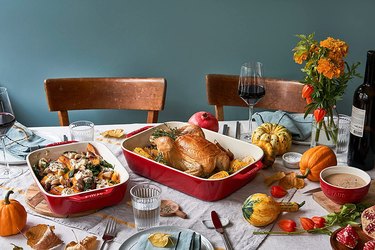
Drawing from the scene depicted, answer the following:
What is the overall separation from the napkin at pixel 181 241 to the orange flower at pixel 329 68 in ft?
1.91

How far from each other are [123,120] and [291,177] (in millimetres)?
1316

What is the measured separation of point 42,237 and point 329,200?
732 mm

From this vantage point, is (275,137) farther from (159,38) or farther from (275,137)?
(159,38)

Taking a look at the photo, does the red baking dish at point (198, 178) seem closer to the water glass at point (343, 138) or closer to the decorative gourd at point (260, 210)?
the decorative gourd at point (260, 210)

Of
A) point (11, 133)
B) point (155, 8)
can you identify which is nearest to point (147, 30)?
point (155, 8)

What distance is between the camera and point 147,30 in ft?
7.84

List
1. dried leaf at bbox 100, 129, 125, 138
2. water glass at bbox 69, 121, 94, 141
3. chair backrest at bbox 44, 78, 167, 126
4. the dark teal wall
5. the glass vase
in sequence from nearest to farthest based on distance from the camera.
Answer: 1. the glass vase
2. water glass at bbox 69, 121, 94, 141
3. dried leaf at bbox 100, 129, 125, 138
4. chair backrest at bbox 44, 78, 167, 126
5. the dark teal wall

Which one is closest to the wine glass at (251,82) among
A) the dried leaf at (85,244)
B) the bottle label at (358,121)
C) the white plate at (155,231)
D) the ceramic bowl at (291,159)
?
the ceramic bowl at (291,159)

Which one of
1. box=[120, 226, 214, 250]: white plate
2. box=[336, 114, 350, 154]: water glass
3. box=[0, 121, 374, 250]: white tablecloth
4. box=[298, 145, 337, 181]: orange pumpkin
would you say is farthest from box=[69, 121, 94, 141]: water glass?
box=[336, 114, 350, 154]: water glass

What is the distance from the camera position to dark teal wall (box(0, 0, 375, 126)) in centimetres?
234

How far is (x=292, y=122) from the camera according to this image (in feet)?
5.49

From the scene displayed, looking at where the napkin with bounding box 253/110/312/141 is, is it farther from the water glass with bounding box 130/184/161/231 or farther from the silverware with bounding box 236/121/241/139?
the water glass with bounding box 130/184/161/231

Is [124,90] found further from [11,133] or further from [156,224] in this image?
[156,224]

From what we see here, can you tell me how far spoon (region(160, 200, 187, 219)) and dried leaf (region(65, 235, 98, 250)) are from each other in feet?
0.64
